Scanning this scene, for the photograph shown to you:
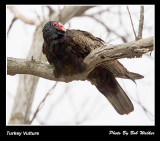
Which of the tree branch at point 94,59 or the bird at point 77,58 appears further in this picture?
the bird at point 77,58

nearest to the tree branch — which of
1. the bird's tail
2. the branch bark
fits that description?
the bird's tail

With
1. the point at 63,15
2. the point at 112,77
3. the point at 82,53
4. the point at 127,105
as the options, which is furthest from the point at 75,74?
the point at 63,15

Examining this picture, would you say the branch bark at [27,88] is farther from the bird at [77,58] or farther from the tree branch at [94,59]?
the bird at [77,58]

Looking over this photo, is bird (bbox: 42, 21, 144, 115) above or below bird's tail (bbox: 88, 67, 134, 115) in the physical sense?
above

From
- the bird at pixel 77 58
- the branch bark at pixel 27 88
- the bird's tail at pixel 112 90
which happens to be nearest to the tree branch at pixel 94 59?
→ the bird at pixel 77 58

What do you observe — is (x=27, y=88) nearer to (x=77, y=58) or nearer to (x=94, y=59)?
(x=77, y=58)

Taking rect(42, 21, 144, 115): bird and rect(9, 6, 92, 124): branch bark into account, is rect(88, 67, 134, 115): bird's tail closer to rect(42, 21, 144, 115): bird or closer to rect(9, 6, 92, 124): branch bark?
rect(42, 21, 144, 115): bird
